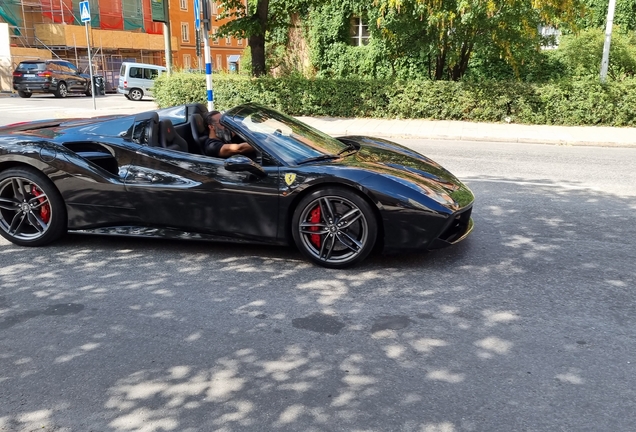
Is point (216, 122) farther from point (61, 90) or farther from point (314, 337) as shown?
point (61, 90)

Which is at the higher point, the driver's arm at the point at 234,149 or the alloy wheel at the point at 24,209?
the driver's arm at the point at 234,149

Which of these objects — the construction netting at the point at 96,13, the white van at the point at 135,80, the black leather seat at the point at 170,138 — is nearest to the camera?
the black leather seat at the point at 170,138

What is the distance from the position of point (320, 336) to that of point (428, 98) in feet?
43.9

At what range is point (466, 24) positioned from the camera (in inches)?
636

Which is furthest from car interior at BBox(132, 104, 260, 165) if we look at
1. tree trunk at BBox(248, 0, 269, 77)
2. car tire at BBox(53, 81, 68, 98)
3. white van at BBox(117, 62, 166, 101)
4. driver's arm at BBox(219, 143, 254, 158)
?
car tire at BBox(53, 81, 68, 98)

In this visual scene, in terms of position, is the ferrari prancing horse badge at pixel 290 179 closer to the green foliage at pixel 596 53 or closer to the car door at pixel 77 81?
the green foliage at pixel 596 53

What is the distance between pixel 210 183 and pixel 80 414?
2.35 metres

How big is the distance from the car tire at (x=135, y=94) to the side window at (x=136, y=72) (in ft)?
2.39

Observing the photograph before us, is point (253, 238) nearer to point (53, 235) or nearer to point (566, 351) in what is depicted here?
point (53, 235)

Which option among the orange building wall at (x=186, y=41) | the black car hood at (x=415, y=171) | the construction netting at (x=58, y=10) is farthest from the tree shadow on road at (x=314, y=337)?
the orange building wall at (x=186, y=41)

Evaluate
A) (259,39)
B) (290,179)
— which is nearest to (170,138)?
(290,179)

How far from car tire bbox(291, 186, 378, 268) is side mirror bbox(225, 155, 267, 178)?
424 millimetres

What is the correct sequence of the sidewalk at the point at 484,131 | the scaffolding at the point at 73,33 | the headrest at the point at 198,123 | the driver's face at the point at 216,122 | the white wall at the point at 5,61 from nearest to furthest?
the driver's face at the point at 216,122 < the headrest at the point at 198,123 < the sidewalk at the point at 484,131 < the white wall at the point at 5,61 < the scaffolding at the point at 73,33

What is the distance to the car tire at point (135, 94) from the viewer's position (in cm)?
2934
